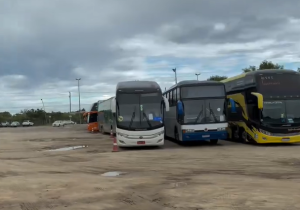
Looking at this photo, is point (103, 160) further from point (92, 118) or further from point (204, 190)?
point (92, 118)

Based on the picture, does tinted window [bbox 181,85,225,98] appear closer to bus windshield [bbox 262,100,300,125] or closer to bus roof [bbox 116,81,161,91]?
bus roof [bbox 116,81,161,91]

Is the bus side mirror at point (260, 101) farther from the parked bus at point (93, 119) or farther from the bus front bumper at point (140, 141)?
the parked bus at point (93, 119)

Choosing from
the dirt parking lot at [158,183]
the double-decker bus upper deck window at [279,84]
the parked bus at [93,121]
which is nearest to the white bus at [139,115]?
the dirt parking lot at [158,183]

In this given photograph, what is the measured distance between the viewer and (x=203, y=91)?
70.4 feet

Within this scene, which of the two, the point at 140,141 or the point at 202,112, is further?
the point at 202,112

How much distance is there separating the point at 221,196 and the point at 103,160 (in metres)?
8.50

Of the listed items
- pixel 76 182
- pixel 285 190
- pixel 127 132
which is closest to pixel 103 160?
pixel 127 132

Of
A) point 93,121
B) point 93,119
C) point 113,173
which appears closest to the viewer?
point 113,173

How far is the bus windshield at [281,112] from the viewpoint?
20.3 m

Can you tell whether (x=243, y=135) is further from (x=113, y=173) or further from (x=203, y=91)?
(x=113, y=173)

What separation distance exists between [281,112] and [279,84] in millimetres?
1426

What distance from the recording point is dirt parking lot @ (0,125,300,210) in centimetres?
822

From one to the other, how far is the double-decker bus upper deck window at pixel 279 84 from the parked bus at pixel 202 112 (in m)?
2.01

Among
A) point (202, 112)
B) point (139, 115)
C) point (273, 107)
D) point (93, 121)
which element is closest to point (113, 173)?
point (139, 115)
